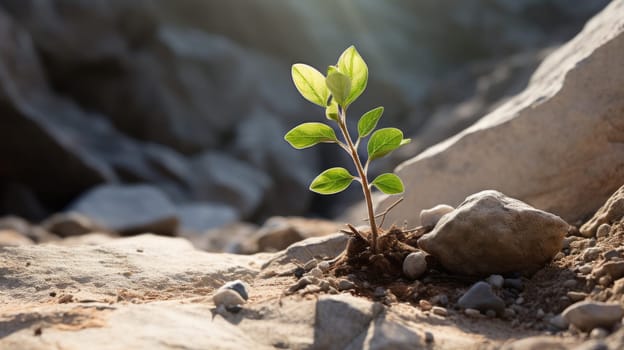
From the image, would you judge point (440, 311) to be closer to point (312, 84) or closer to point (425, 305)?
point (425, 305)

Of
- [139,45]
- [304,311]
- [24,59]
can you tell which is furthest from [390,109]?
[304,311]

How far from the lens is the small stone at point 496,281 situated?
1.57 m

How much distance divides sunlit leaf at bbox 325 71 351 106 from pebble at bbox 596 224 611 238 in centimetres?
84

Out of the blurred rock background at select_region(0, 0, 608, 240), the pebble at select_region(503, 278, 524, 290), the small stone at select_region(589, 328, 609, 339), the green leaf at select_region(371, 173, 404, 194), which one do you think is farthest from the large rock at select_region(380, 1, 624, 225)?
the blurred rock background at select_region(0, 0, 608, 240)

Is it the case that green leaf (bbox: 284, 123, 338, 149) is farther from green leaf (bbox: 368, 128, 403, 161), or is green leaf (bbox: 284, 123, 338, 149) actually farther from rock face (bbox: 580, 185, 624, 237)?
rock face (bbox: 580, 185, 624, 237)

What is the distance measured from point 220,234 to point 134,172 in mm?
4922

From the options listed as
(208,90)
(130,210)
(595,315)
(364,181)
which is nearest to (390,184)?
(364,181)

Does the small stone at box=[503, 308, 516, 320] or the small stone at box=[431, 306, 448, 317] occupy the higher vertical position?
the small stone at box=[503, 308, 516, 320]

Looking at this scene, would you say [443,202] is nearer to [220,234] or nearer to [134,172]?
[220,234]

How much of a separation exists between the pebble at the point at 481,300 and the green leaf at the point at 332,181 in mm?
431

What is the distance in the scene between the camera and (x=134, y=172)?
36.8 feet

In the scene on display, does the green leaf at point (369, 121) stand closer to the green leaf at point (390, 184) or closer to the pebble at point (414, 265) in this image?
the green leaf at point (390, 184)

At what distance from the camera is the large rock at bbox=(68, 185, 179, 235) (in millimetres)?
7941

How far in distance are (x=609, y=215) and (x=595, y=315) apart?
66cm
